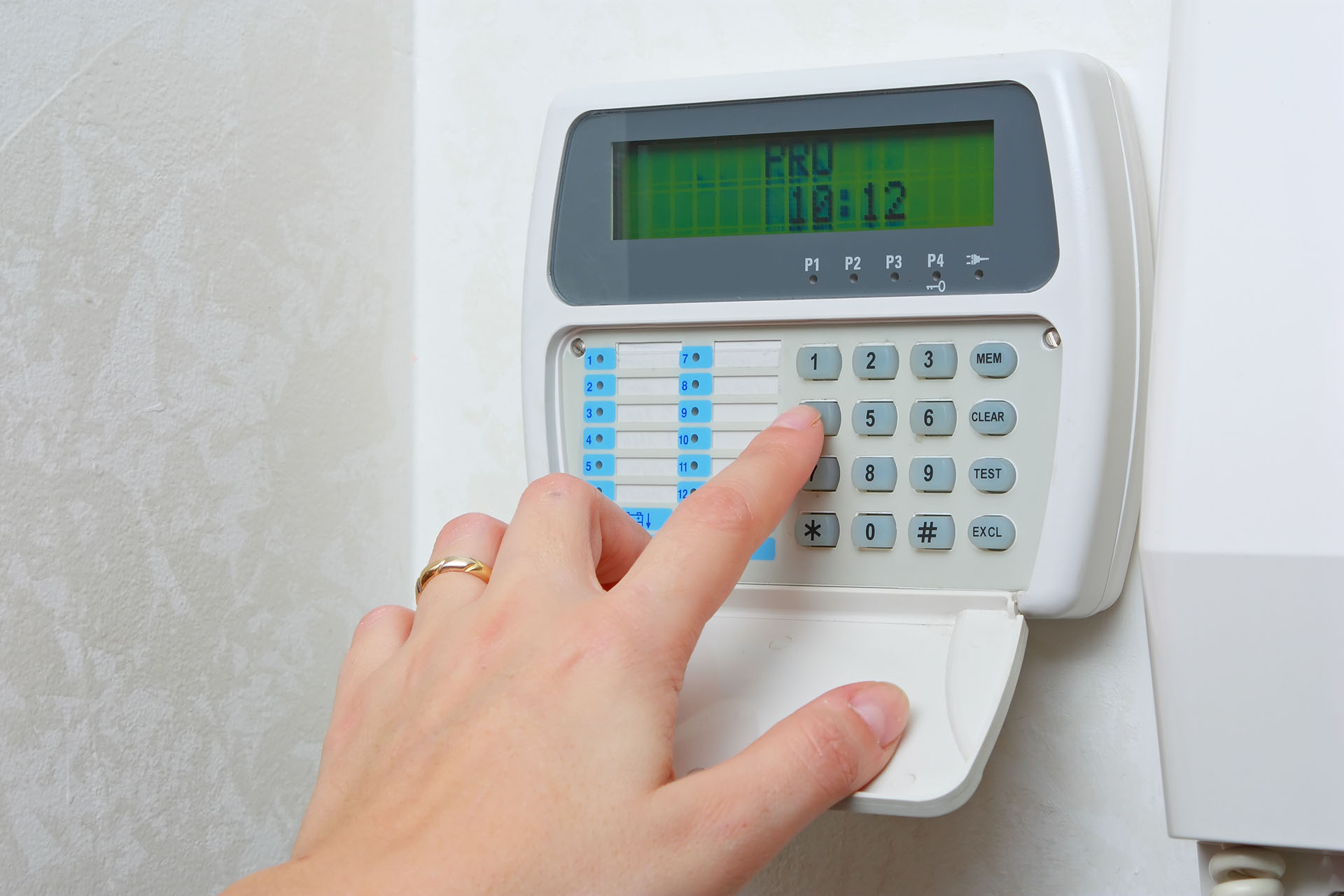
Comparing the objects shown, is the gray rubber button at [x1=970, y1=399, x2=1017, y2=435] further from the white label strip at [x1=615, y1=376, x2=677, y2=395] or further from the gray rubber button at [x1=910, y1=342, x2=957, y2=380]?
the white label strip at [x1=615, y1=376, x2=677, y2=395]

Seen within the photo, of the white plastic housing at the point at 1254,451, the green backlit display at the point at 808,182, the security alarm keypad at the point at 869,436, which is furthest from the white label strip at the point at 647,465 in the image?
the white plastic housing at the point at 1254,451

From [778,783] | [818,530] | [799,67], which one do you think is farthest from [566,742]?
[799,67]

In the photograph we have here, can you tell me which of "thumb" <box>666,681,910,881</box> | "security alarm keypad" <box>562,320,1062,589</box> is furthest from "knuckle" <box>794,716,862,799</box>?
"security alarm keypad" <box>562,320,1062,589</box>

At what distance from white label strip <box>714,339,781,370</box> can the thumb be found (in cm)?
16

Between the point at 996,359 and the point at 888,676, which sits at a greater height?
the point at 996,359

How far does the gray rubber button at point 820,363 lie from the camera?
45cm

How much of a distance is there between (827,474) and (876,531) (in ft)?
0.10

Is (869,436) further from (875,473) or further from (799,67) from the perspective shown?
(799,67)

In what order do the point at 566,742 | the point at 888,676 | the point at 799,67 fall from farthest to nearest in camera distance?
the point at 799,67, the point at 888,676, the point at 566,742

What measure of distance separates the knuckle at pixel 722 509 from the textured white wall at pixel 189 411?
0.23 metres

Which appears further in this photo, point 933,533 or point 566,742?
point 933,533

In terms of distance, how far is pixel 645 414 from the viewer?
0.48 metres

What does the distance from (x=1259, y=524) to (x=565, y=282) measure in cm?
30

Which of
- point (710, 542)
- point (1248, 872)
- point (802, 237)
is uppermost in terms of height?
point (802, 237)
